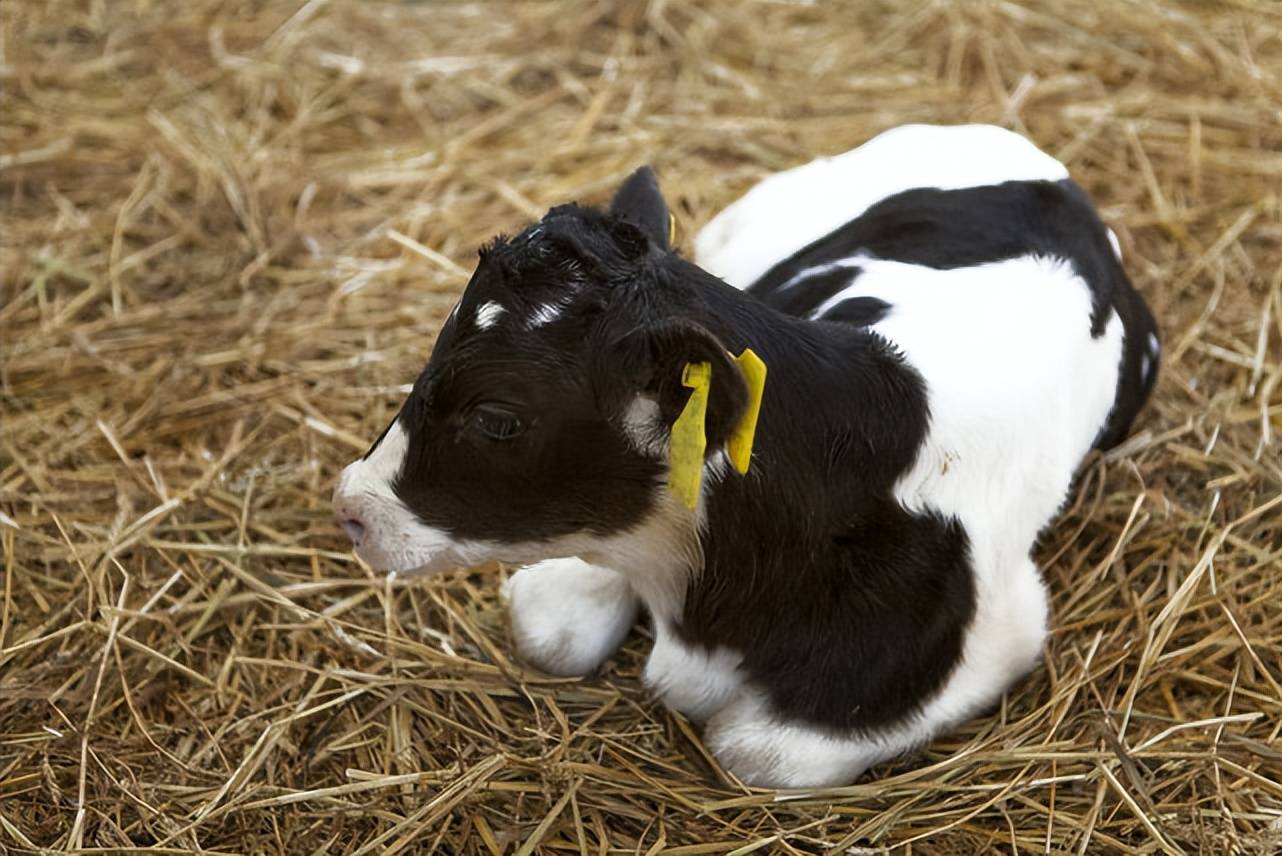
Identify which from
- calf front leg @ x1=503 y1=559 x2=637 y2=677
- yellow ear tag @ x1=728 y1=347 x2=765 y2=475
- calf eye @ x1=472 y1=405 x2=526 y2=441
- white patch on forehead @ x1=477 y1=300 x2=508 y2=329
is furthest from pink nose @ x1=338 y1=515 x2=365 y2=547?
yellow ear tag @ x1=728 y1=347 x2=765 y2=475

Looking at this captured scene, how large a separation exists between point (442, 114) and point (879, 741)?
3.25 meters

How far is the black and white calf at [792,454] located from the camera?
2350 mm

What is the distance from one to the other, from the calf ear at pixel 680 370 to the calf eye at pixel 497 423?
22 cm

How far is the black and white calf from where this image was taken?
235 cm

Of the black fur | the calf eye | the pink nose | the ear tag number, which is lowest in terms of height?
the pink nose

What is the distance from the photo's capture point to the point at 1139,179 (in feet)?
15.4

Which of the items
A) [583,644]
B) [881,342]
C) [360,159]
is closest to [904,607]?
[881,342]

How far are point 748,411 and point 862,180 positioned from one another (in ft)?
4.69

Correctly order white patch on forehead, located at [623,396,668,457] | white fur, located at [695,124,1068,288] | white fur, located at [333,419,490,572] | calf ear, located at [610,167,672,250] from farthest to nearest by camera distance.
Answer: white fur, located at [695,124,1068,288]
calf ear, located at [610,167,672,250]
white fur, located at [333,419,490,572]
white patch on forehead, located at [623,396,668,457]

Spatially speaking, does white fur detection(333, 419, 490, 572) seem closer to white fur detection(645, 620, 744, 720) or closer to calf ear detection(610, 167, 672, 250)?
white fur detection(645, 620, 744, 720)

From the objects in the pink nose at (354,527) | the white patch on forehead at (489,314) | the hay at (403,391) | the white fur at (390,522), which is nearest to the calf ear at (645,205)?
the white patch on forehead at (489,314)

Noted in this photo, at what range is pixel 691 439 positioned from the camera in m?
2.26

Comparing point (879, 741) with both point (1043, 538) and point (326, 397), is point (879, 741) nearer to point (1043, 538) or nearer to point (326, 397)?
point (1043, 538)

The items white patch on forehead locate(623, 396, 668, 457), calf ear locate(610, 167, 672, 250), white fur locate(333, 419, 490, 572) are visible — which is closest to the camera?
white patch on forehead locate(623, 396, 668, 457)
